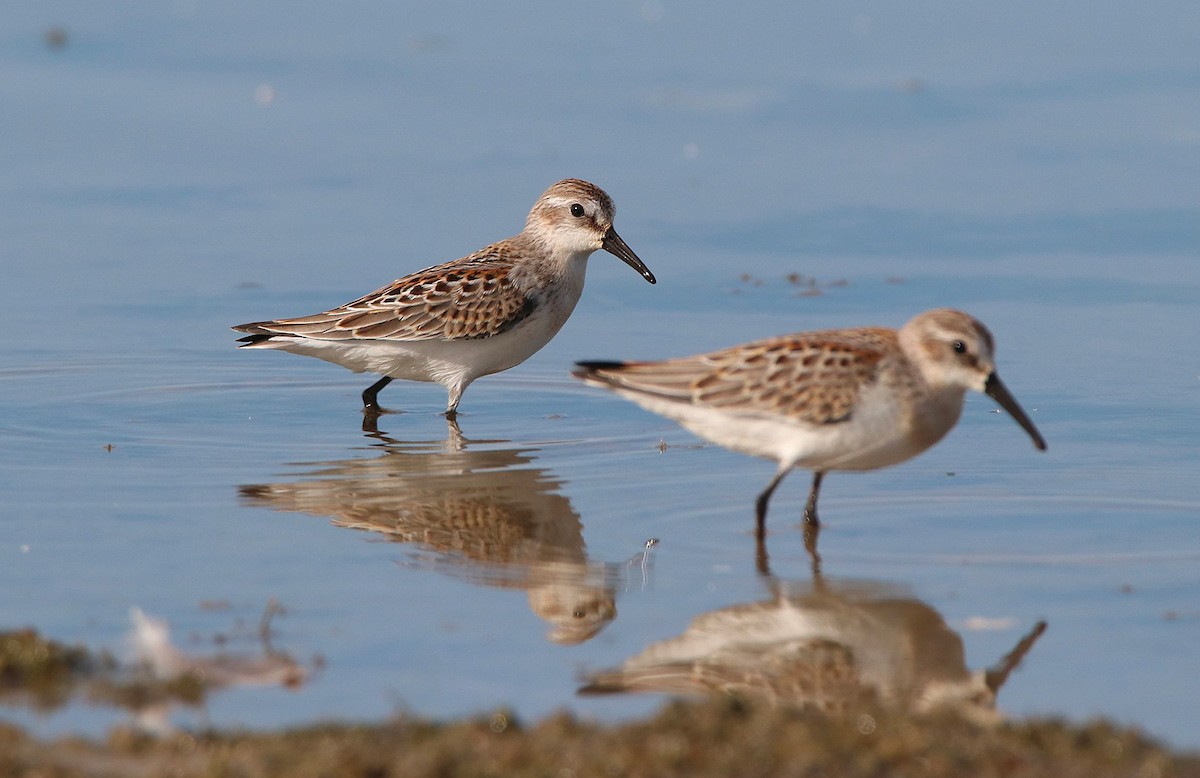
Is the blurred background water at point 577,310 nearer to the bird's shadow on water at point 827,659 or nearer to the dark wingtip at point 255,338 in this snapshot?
the bird's shadow on water at point 827,659

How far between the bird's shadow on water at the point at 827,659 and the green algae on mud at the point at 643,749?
1.31 feet

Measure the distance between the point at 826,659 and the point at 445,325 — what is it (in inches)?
217

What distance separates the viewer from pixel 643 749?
5.77 m

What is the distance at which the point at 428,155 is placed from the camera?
1697 cm

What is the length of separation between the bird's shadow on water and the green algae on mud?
1.31ft

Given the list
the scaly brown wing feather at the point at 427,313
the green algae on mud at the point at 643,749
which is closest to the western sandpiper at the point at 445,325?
the scaly brown wing feather at the point at 427,313

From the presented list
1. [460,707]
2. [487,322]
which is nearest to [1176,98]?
[487,322]

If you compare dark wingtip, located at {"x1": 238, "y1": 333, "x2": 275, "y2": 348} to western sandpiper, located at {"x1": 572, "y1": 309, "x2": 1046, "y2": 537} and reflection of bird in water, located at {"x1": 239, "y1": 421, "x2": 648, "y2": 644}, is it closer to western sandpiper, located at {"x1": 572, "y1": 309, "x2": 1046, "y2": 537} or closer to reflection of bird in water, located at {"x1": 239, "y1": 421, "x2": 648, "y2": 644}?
reflection of bird in water, located at {"x1": 239, "y1": 421, "x2": 648, "y2": 644}

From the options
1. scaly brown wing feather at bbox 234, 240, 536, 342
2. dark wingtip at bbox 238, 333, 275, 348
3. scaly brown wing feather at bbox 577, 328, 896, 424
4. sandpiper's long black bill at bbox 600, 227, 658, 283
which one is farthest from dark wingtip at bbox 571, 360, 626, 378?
sandpiper's long black bill at bbox 600, 227, 658, 283

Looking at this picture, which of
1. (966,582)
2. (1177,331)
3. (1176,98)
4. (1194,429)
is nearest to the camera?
(966,582)

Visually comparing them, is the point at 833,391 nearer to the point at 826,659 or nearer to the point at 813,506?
the point at 813,506

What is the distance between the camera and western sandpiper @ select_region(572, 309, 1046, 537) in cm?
837

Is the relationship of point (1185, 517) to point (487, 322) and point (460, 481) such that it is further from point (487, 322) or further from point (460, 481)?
point (487, 322)

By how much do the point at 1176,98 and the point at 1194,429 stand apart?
328 inches
